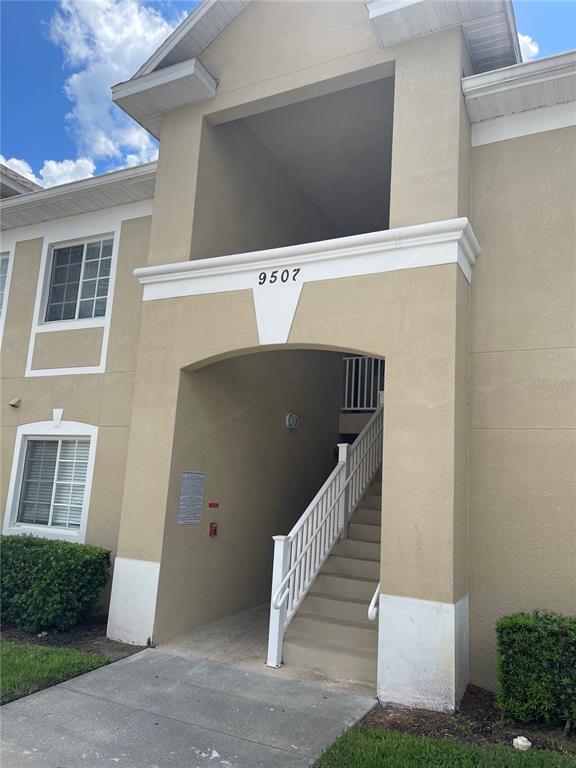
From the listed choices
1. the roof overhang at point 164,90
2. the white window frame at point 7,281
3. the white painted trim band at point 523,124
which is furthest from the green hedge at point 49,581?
the white painted trim band at point 523,124

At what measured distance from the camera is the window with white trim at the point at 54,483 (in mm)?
8508

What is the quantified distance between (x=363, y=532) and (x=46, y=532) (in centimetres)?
471

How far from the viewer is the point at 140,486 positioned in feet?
22.7

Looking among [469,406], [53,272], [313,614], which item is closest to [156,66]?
[53,272]

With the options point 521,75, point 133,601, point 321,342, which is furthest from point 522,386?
point 133,601

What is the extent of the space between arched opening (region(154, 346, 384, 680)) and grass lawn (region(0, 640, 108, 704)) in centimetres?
93

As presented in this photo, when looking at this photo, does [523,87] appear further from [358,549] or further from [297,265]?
[358,549]

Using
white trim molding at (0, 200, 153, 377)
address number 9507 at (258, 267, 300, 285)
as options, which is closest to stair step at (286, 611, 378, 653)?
address number 9507 at (258, 267, 300, 285)

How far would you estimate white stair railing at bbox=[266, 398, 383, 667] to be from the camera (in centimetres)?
600

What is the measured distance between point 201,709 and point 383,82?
760cm

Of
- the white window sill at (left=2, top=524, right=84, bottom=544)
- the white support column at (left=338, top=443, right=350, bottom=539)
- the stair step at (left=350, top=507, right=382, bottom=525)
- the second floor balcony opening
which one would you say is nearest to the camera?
the white support column at (left=338, top=443, right=350, bottom=539)

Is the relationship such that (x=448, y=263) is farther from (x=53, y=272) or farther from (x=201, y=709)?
(x=53, y=272)

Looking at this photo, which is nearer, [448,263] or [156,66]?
[448,263]

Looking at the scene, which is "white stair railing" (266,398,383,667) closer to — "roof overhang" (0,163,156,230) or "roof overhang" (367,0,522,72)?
"roof overhang" (367,0,522,72)
